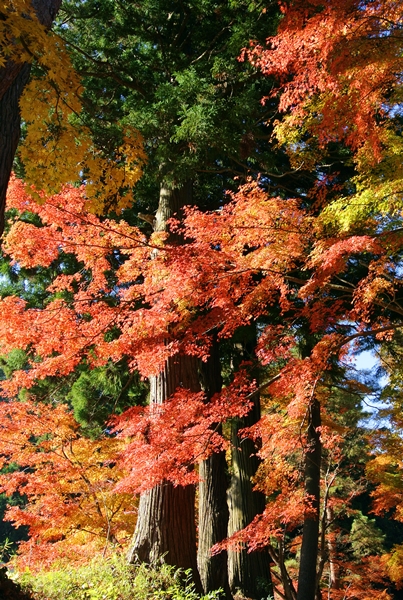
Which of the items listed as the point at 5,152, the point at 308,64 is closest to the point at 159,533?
the point at 5,152

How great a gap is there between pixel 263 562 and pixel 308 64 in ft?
26.6

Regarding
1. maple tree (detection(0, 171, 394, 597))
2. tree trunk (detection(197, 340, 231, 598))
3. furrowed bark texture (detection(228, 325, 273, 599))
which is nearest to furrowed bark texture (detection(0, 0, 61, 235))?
maple tree (detection(0, 171, 394, 597))

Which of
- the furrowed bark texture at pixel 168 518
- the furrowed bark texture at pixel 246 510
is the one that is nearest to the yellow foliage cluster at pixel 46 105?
the furrowed bark texture at pixel 168 518

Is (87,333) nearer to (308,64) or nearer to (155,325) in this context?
(155,325)

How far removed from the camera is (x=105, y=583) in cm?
440

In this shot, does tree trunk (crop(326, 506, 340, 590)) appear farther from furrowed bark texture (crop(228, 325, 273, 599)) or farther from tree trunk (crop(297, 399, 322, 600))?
furrowed bark texture (crop(228, 325, 273, 599))

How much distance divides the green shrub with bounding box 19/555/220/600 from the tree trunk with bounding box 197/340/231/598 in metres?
2.81

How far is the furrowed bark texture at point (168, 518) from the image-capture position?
6.18 meters

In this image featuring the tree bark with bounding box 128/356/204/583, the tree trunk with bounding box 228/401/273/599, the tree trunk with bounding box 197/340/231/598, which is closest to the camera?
the tree bark with bounding box 128/356/204/583

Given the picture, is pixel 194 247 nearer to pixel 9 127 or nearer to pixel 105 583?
pixel 9 127

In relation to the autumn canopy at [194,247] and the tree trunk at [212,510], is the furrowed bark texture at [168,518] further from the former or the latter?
the tree trunk at [212,510]

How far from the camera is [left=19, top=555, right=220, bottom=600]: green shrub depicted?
3.85m

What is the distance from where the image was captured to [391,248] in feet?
17.7

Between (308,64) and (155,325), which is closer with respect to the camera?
(308,64)
